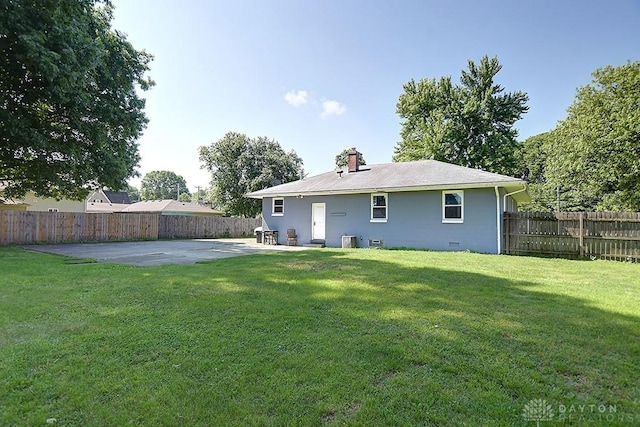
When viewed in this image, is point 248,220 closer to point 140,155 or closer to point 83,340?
point 140,155

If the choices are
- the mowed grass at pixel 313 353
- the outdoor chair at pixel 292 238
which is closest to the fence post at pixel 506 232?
the mowed grass at pixel 313 353

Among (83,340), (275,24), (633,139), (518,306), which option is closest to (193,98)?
(275,24)

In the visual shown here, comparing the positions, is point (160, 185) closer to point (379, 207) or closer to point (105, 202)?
point (105, 202)

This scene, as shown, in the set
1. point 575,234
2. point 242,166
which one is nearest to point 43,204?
point 242,166

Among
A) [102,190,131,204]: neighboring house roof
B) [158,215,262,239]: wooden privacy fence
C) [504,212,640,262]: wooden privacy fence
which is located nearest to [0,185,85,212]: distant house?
[158,215,262,239]: wooden privacy fence

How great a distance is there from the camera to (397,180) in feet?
47.0

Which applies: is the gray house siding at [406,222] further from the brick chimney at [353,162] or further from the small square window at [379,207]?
the brick chimney at [353,162]

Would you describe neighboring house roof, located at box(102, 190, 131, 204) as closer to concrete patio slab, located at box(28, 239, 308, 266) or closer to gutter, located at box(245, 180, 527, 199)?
concrete patio slab, located at box(28, 239, 308, 266)

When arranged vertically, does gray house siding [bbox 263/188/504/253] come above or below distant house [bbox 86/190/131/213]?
below

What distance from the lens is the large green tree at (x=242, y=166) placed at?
28875 millimetres

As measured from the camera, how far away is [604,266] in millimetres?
9070

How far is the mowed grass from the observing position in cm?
228

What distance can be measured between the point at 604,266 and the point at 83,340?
11.7 metres

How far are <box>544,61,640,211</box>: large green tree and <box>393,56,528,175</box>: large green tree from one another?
4.64 m
